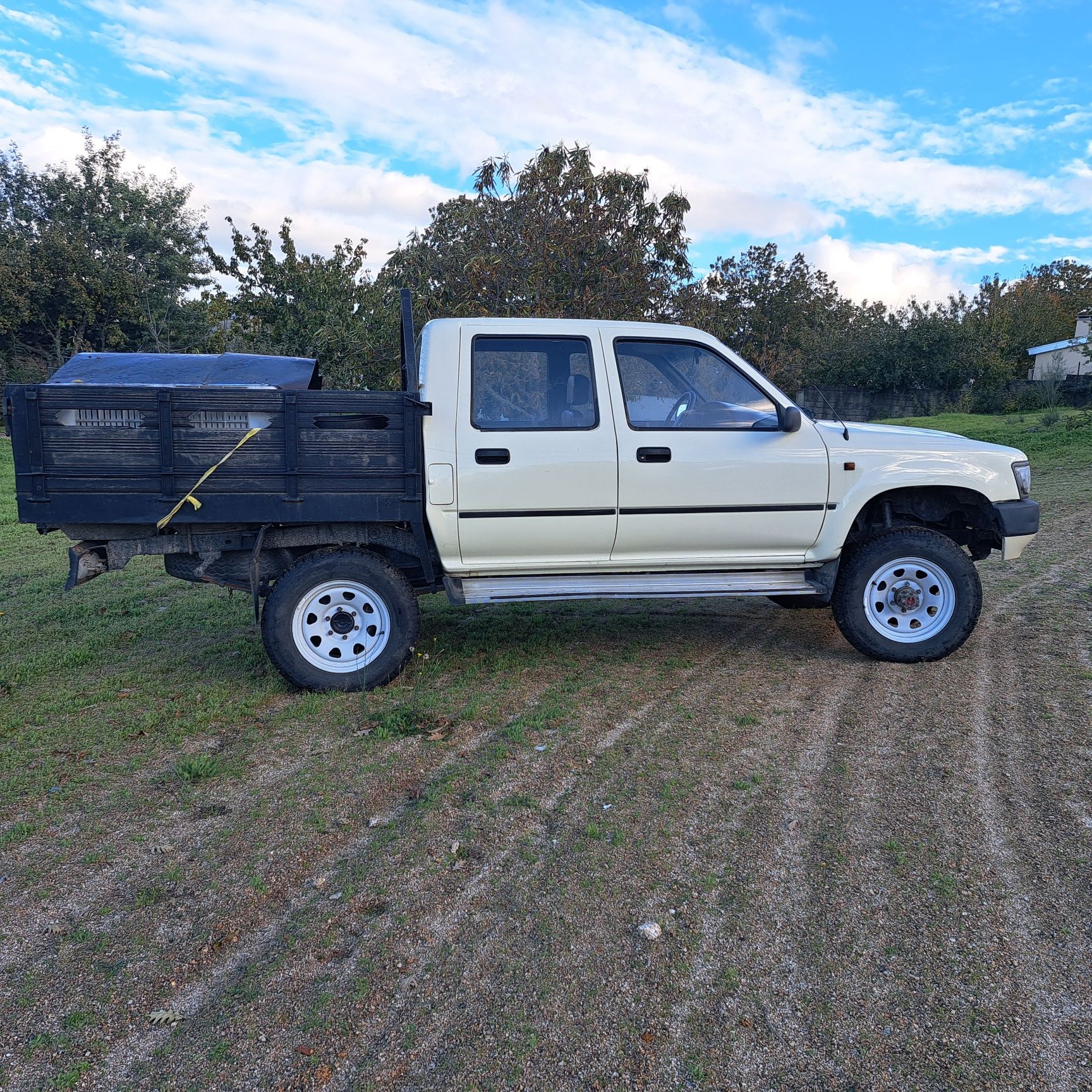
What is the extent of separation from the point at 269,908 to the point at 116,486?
2.72m

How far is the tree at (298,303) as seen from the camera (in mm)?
12570

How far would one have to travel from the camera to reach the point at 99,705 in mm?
4910

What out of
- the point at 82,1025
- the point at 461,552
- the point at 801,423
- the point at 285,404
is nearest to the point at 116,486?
the point at 285,404

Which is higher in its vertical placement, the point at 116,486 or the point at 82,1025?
the point at 116,486

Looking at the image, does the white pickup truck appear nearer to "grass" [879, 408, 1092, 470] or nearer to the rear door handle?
the rear door handle

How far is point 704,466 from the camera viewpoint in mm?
5254

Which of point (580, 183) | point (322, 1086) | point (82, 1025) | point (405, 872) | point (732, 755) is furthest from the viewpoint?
point (580, 183)

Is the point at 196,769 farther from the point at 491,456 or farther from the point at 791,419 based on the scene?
the point at 791,419

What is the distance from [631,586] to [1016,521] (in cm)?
246

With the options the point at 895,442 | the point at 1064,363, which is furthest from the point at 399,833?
the point at 1064,363

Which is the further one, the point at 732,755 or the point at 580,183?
the point at 580,183

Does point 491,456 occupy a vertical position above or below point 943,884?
above

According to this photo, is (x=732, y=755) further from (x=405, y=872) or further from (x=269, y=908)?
(x=269, y=908)

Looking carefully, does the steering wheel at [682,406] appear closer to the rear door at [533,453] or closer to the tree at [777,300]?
the rear door at [533,453]
